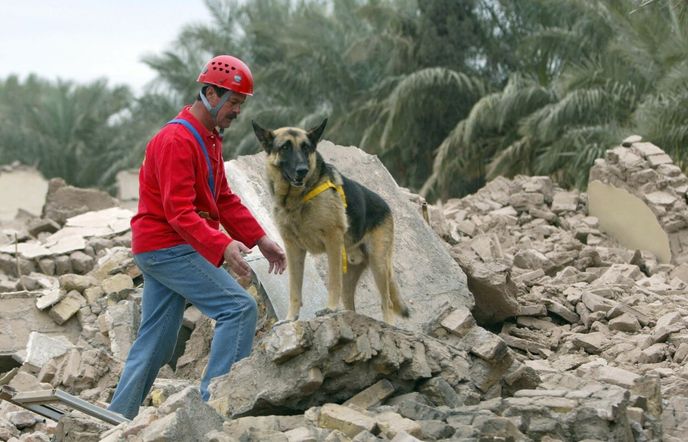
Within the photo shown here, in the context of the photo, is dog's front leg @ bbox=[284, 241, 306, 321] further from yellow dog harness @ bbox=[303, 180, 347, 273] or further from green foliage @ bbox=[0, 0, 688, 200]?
green foliage @ bbox=[0, 0, 688, 200]

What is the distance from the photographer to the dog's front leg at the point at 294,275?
7.54 metres

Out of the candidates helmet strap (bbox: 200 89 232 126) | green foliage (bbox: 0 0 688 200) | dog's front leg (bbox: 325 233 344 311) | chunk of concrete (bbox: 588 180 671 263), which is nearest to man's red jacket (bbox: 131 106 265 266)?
helmet strap (bbox: 200 89 232 126)

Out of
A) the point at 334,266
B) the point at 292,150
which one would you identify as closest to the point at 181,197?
→ the point at 292,150

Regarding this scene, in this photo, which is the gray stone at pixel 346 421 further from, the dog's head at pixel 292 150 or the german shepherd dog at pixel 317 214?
the dog's head at pixel 292 150

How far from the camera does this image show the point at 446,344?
6.62 m

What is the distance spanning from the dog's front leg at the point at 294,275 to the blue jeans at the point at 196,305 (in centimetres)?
134

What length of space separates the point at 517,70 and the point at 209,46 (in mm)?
10164

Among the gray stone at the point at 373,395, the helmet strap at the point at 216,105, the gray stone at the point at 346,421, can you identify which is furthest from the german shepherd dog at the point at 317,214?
the gray stone at the point at 346,421

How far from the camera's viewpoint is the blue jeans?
19.9 feet

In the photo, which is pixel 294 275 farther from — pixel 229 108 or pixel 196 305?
pixel 229 108

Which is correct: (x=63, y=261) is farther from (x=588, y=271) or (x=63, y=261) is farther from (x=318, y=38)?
(x=318, y=38)

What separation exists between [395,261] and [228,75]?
12.1ft

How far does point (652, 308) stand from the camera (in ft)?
32.9

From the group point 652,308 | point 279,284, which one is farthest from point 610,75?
point 279,284
